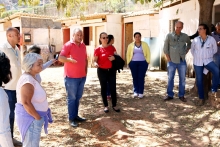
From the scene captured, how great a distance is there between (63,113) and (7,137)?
3.73 metres

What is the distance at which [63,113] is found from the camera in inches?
224

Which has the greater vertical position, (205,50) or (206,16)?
(206,16)

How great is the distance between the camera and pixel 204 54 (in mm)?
5141

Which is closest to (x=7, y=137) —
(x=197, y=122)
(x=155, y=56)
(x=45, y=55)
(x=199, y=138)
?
(x=199, y=138)

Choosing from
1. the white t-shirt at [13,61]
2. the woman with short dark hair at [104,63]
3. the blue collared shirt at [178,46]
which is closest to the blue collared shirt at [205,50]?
the blue collared shirt at [178,46]

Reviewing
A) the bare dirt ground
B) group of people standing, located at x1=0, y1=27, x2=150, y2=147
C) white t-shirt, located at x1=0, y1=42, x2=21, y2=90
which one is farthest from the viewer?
the bare dirt ground

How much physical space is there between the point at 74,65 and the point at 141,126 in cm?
159

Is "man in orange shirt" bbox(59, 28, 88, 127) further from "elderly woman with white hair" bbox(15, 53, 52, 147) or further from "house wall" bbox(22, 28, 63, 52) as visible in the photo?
"house wall" bbox(22, 28, 63, 52)

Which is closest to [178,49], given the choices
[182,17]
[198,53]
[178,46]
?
[178,46]

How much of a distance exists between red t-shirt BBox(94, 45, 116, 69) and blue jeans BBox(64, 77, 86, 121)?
1.88ft

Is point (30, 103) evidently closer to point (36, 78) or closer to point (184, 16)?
point (36, 78)

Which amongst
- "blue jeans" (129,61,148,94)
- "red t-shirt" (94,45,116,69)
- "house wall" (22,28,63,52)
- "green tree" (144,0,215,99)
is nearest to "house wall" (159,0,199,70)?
"green tree" (144,0,215,99)

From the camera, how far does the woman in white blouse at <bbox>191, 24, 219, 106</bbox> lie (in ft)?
16.8

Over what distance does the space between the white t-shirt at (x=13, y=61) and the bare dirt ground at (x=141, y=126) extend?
1125 mm
